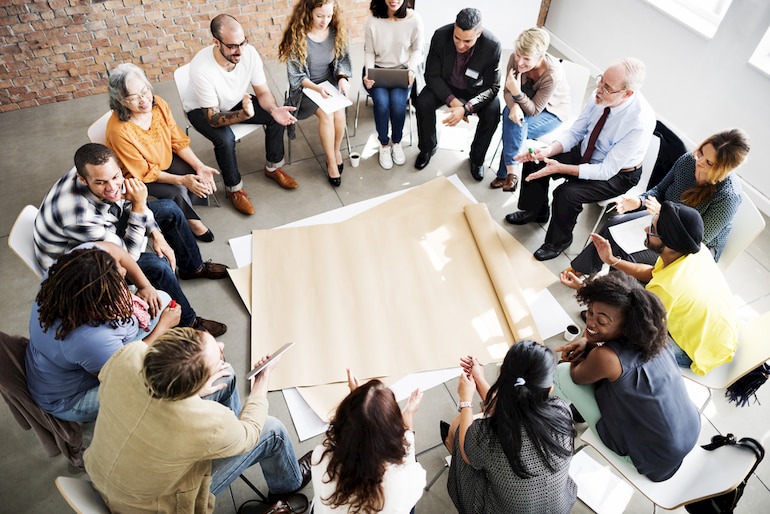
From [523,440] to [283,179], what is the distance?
115 inches

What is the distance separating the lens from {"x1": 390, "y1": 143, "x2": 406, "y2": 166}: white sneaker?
4285 millimetres

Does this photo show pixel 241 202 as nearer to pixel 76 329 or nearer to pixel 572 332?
pixel 76 329

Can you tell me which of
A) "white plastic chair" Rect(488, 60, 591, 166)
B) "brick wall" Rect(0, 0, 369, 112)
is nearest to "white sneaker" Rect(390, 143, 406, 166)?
"white plastic chair" Rect(488, 60, 591, 166)

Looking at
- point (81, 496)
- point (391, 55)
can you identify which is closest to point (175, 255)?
point (81, 496)

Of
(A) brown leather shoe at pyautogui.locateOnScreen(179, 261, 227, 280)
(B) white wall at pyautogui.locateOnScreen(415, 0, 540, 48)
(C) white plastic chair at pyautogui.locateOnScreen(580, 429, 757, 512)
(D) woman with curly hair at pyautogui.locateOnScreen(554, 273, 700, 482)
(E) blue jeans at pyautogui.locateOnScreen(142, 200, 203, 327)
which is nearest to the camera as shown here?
(C) white plastic chair at pyautogui.locateOnScreen(580, 429, 757, 512)

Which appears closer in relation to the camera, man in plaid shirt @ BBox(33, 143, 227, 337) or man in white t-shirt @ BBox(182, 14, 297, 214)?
man in plaid shirt @ BBox(33, 143, 227, 337)

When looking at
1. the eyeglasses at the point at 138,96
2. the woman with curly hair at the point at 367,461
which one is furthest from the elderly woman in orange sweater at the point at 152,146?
the woman with curly hair at the point at 367,461

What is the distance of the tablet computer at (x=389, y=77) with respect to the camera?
3.95m

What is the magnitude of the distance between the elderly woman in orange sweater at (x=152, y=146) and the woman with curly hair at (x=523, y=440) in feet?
8.01

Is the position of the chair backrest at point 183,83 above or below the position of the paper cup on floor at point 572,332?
above

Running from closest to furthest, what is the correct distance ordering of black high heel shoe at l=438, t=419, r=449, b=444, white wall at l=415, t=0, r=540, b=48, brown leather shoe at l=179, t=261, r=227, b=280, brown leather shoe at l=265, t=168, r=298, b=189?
black high heel shoe at l=438, t=419, r=449, b=444, brown leather shoe at l=179, t=261, r=227, b=280, brown leather shoe at l=265, t=168, r=298, b=189, white wall at l=415, t=0, r=540, b=48

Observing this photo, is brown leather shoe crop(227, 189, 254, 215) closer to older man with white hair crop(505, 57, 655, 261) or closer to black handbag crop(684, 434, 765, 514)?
older man with white hair crop(505, 57, 655, 261)

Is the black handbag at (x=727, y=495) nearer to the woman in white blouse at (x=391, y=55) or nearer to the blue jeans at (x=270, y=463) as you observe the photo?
the blue jeans at (x=270, y=463)

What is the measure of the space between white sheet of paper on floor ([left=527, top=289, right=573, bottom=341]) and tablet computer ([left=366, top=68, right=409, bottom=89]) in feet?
6.62
